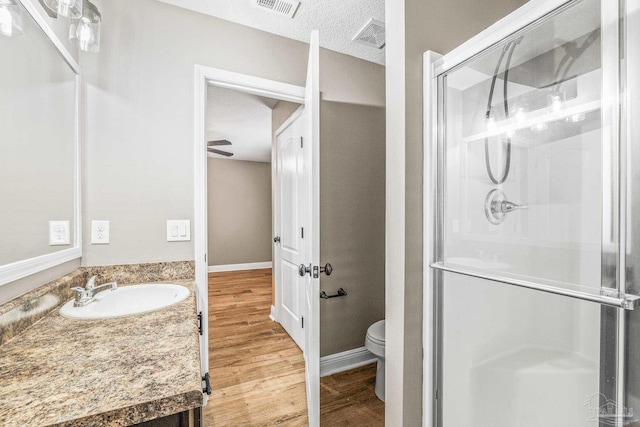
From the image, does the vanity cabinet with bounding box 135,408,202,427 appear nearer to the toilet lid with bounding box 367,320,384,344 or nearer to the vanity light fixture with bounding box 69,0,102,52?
the toilet lid with bounding box 367,320,384,344

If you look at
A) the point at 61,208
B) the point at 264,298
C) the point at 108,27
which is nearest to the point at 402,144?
the point at 61,208

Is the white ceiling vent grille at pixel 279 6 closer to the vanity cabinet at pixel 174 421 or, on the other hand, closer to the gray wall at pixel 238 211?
the vanity cabinet at pixel 174 421

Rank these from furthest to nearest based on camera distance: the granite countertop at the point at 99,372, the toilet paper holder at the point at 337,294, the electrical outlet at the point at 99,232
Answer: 1. the toilet paper holder at the point at 337,294
2. the electrical outlet at the point at 99,232
3. the granite countertop at the point at 99,372

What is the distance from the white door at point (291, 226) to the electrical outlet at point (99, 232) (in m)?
1.24

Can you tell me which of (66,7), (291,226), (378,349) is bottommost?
(378,349)

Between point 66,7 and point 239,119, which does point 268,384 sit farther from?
point 239,119

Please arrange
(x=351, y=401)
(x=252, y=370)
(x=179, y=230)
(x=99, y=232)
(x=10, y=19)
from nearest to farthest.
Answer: (x=10, y=19) < (x=99, y=232) < (x=179, y=230) < (x=351, y=401) < (x=252, y=370)

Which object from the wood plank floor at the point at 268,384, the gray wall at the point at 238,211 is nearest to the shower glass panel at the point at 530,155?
the wood plank floor at the point at 268,384

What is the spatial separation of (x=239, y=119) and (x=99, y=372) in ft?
11.5

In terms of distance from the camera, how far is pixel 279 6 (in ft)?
5.62

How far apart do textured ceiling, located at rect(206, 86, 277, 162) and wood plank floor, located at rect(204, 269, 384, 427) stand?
94.1 inches

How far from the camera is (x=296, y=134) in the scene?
7.96 feet

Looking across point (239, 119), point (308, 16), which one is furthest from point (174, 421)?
point (239, 119)

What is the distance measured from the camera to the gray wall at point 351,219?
2145 mm
